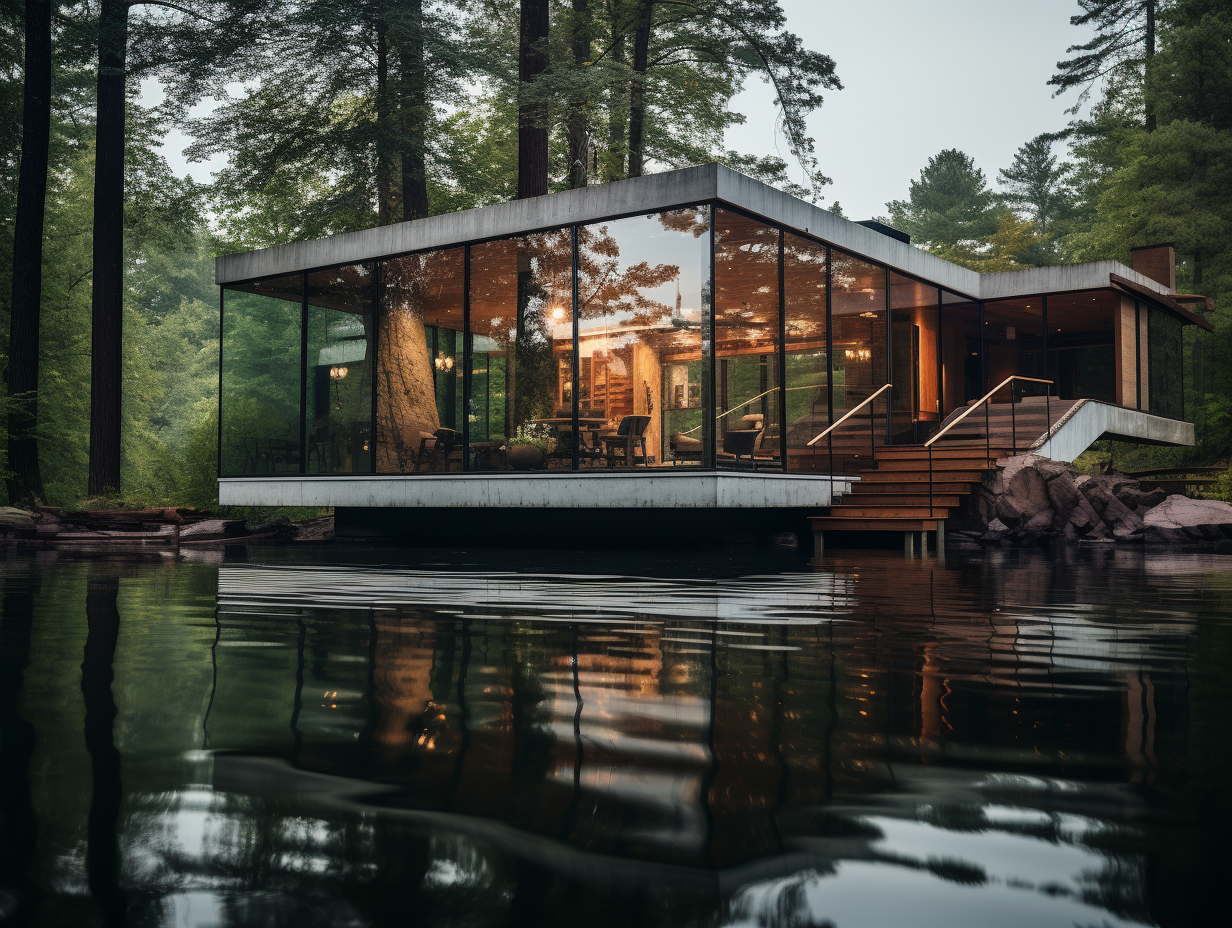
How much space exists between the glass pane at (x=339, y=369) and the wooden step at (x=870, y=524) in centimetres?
645

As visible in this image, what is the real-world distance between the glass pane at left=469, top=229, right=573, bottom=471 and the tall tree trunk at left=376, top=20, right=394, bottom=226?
23.2ft

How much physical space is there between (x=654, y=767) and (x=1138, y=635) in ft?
9.46

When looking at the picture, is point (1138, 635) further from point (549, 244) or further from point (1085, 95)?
point (1085, 95)

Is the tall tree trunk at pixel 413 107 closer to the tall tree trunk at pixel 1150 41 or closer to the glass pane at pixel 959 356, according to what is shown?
the glass pane at pixel 959 356

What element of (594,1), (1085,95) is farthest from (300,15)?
(1085,95)

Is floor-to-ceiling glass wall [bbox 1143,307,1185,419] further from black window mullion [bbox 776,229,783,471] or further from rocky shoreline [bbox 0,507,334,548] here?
rocky shoreline [bbox 0,507,334,548]

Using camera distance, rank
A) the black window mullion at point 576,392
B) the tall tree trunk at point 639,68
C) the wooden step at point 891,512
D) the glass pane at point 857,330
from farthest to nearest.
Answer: the tall tree trunk at point 639,68, the glass pane at point 857,330, the black window mullion at point 576,392, the wooden step at point 891,512

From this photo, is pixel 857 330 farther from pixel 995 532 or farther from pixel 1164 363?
pixel 1164 363

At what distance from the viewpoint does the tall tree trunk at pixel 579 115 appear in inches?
683

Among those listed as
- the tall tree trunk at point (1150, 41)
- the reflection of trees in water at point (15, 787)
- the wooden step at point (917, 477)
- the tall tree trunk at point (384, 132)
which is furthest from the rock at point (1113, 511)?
the tall tree trunk at point (1150, 41)

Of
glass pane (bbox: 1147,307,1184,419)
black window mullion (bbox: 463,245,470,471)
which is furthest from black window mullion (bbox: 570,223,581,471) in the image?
glass pane (bbox: 1147,307,1184,419)

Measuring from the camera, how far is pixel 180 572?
26.3 ft

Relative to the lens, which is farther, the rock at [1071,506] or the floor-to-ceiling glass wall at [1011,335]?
the floor-to-ceiling glass wall at [1011,335]

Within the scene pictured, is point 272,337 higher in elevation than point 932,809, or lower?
higher
